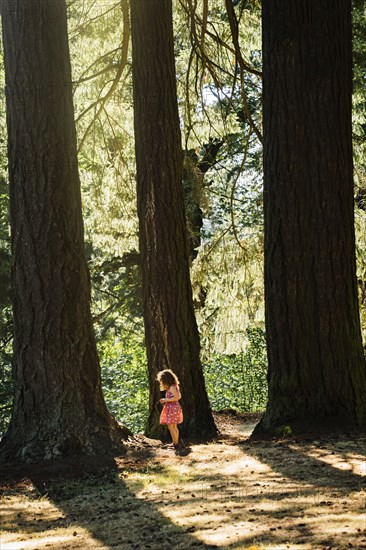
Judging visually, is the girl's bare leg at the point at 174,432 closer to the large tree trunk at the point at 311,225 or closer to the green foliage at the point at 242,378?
the large tree trunk at the point at 311,225

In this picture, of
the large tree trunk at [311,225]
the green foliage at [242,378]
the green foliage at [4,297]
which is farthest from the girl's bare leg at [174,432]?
the green foliage at [4,297]

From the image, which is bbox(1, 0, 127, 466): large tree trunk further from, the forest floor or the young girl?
the young girl

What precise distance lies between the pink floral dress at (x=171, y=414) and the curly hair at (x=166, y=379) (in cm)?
11

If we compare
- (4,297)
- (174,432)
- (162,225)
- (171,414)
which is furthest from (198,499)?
(4,297)

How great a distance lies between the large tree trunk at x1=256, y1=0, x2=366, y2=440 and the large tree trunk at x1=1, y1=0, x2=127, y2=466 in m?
1.81

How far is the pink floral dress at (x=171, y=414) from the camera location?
811cm

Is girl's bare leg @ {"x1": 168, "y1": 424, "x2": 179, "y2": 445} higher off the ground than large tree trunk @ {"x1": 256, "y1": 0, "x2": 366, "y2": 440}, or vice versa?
large tree trunk @ {"x1": 256, "y1": 0, "x2": 366, "y2": 440}

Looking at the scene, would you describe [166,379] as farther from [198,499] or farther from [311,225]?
[198,499]

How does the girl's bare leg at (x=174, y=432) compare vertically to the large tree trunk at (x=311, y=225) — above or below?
below

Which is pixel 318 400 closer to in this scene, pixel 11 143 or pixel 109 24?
pixel 11 143

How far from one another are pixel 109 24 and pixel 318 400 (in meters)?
7.35

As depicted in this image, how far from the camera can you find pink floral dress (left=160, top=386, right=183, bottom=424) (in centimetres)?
811

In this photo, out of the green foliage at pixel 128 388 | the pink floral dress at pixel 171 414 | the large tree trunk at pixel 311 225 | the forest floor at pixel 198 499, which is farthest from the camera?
the green foliage at pixel 128 388

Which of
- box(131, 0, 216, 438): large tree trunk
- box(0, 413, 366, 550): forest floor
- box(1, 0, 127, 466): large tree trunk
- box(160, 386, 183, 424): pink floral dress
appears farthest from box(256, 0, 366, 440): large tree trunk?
box(1, 0, 127, 466): large tree trunk
